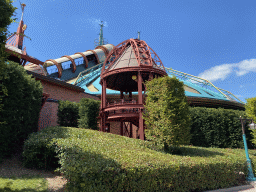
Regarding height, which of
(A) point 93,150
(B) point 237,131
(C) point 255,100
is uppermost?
(C) point 255,100

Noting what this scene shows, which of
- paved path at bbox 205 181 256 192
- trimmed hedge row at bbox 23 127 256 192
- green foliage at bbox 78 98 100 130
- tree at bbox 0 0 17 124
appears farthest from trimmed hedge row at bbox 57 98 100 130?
paved path at bbox 205 181 256 192

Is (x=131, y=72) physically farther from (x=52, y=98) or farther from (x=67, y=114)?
(x=52, y=98)

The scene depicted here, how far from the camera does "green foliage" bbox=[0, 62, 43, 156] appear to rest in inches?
356

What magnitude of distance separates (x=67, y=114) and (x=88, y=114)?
1951 millimetres

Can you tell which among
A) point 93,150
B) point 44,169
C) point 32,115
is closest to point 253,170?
point 93,150

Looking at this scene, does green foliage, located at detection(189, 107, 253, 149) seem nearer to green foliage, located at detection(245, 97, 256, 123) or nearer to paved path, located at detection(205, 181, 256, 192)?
green foliage, located at detection(245, 97, 256, 123)

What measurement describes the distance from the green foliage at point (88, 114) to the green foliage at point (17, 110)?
6.81 m

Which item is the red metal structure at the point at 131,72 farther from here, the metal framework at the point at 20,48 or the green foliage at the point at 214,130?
the metal framework at the point at 20,48

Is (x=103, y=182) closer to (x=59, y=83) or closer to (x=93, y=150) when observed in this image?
(x=93, y=150)

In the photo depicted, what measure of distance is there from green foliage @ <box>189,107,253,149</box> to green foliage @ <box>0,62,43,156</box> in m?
14.9

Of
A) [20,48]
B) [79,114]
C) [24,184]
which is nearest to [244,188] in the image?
[24,184]

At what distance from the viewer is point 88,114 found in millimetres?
18266

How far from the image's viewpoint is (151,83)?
1297cm

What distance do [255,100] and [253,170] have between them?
6.73 metres
